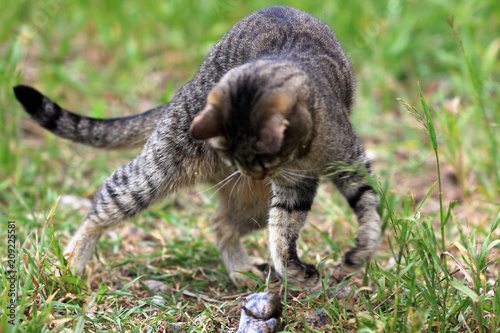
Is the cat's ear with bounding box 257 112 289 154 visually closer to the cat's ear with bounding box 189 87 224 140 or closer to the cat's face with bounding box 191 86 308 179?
the cat's face with bounding box 191 86 308 179

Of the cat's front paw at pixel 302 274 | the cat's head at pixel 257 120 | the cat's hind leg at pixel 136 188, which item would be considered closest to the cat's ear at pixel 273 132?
the cat's head at pixel 257 120

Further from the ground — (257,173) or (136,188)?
(257,173)

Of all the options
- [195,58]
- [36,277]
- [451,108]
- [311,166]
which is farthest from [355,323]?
[195,58]

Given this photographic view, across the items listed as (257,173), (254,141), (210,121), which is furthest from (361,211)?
(210,121)

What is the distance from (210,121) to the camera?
7.56 ft

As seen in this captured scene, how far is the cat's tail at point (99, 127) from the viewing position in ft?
11.4

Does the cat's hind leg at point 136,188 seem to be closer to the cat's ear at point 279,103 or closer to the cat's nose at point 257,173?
the cat's nose at point 257,173

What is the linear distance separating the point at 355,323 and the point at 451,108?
2482 millimetres

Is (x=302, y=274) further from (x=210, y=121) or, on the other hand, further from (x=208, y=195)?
(x=208, y=195)

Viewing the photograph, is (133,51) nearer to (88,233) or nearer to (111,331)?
(88,233)

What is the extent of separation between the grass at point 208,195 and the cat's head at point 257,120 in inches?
19.1

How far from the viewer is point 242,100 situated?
7.63ft

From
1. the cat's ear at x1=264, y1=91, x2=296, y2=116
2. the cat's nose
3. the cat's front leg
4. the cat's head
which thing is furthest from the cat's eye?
the cat's front leg

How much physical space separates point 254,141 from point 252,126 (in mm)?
67
